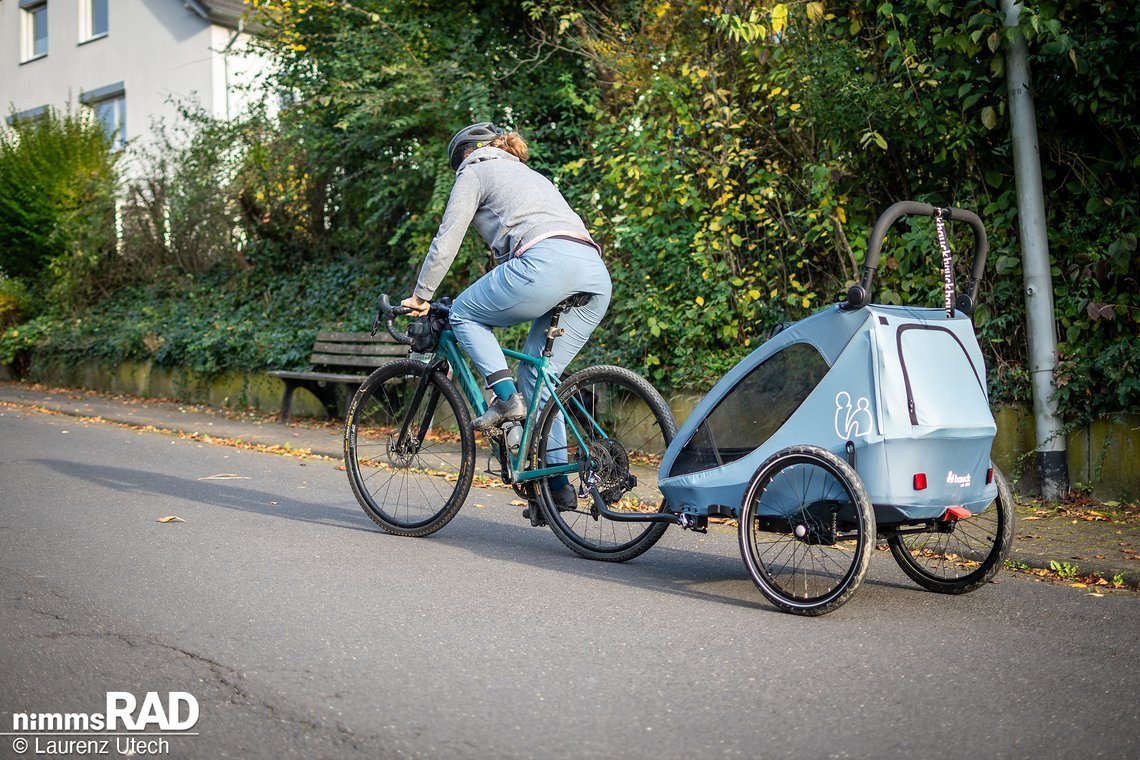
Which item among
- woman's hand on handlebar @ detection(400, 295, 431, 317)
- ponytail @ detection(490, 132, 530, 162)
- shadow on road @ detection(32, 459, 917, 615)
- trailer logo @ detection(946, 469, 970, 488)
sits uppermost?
ponytail @ detection(490, 132, 530, 162)

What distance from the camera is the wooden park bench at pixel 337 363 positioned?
12.2 meters

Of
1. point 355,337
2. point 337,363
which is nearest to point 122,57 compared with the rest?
point 355,337

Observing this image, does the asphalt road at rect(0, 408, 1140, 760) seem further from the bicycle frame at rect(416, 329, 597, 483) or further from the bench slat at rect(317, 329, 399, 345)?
the bench slat at rect(317, 329, 399, 345)

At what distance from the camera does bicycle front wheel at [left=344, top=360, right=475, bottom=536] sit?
6.40 meters

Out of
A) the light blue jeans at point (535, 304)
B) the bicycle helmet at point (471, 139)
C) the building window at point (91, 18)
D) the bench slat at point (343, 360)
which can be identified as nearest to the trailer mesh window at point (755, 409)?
the light blue jeans at point (535, 304)

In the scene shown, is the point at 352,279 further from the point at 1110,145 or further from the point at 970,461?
the point at 970,461

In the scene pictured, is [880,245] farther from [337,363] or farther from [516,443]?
[337,363]

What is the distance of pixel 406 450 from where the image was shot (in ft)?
21.5

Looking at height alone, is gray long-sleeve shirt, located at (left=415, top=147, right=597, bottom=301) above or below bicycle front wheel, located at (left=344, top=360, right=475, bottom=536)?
above

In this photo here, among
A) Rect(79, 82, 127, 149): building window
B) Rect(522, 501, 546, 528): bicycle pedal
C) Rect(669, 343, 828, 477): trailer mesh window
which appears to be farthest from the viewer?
Rect(79, 82, 127, 149): building window

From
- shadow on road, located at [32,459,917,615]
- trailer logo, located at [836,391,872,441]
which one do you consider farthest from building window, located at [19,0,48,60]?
trailer logo, located at [836,391,872,441]

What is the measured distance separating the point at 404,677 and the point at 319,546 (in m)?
2.34

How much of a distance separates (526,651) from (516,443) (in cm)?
182

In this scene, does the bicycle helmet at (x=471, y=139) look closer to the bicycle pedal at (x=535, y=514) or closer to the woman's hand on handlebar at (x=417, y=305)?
the woman's hand on handlebar at (x=417, y=305)
